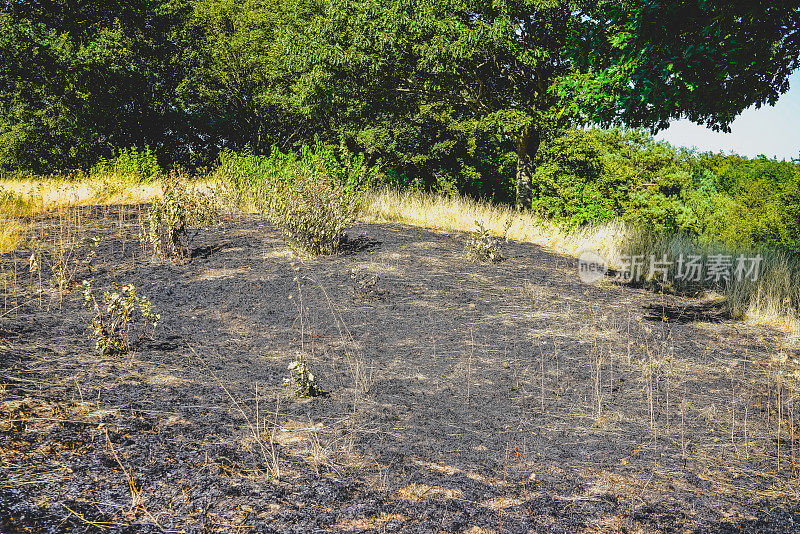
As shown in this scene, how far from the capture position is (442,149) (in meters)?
16.9

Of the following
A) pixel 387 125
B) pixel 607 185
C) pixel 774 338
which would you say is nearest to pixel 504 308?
pixel 774 338

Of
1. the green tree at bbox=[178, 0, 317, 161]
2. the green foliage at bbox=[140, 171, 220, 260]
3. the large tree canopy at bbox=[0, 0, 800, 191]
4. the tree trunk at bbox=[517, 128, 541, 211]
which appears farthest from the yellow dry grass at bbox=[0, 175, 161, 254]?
the tree trunk at bbox=[517, 128, 541, 211]

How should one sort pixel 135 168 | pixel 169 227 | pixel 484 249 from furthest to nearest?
pixel 135 168 < pixel 484 249 < pixel 169 227

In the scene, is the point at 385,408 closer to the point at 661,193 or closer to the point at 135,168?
the point at 661,193

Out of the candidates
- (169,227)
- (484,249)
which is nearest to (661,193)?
(484,249)

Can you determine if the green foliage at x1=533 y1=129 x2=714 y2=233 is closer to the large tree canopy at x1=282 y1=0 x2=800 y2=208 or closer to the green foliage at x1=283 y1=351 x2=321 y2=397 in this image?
the large tree canopy at x1=282 y1=0 x2=800 y2=208

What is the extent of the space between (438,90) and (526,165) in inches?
120

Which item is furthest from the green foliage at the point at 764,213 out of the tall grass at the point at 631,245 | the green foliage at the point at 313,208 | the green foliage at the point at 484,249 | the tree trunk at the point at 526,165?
the green foliage at the point at 313,208

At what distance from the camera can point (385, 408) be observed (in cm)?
342

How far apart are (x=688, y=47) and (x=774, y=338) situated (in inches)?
126

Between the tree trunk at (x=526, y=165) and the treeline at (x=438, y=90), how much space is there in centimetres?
5

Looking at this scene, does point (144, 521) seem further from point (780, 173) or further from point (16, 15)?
point (16, 15)

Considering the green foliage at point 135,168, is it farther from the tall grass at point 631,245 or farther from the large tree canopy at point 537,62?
the tall grass at point 631,245

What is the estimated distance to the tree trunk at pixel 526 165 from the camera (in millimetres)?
13570
